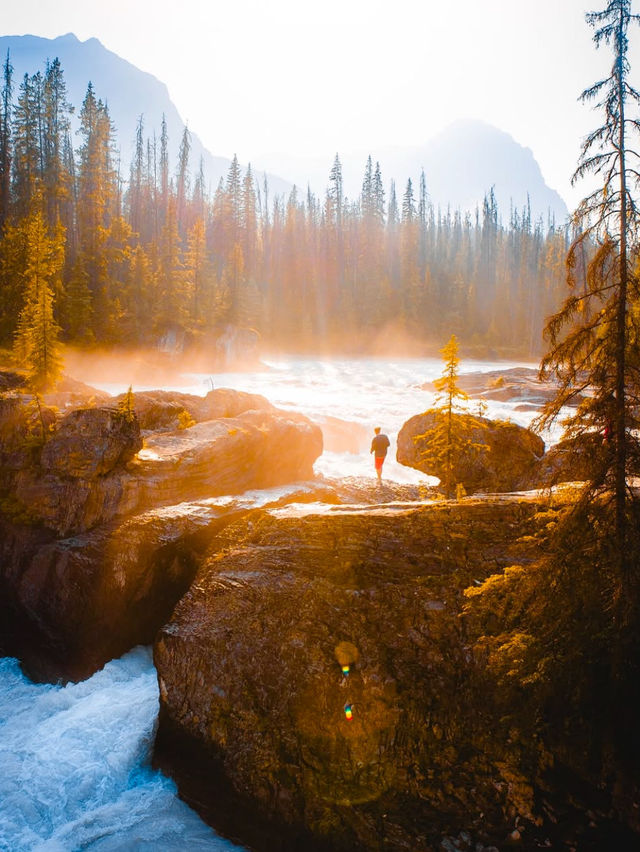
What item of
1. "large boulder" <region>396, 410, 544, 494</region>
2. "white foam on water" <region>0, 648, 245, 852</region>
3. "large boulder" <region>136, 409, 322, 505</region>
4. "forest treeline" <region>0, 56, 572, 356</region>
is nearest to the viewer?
"white foam on water" <region>0, 648, 245, 852</region>

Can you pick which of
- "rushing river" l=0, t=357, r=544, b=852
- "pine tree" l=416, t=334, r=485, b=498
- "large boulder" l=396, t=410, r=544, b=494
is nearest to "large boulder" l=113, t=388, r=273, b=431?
"large boulder" l=396, t=410, r=544, b=494

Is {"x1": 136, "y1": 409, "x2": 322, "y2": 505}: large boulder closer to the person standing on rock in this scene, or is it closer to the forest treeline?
the person standing on rock

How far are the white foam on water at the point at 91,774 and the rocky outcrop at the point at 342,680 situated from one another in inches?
28.5

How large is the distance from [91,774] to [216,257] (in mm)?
89414

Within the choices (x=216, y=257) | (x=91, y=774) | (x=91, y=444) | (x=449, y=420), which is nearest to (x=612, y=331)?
(x=449, y=420)

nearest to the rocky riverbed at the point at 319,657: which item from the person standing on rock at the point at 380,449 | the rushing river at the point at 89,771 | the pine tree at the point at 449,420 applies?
the rushing river at the point at 89,771

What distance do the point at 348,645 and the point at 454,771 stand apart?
224 cm

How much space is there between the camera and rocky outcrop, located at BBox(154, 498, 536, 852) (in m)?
7.32

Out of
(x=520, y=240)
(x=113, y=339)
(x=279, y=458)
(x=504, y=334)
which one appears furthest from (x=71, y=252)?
(x=520, y=240)

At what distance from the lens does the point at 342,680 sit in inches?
319

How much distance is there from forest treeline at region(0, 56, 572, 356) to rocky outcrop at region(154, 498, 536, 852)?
16951mm

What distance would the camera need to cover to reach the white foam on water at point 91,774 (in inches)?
340

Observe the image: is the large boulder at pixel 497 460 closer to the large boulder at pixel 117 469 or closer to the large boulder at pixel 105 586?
the large boulder at pixel 117 469

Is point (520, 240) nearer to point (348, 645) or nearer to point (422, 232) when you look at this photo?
point (422, 232)
